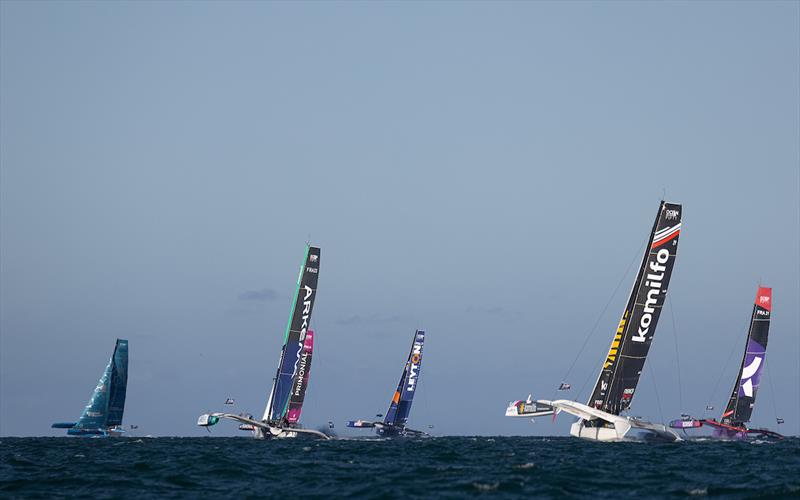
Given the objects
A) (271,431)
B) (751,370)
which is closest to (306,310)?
(271,431)

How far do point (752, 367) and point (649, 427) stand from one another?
30.4 metres

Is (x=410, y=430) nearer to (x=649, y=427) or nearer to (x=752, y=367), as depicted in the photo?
(x=752, y=367)

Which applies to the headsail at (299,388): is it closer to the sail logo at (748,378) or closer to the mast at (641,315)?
the mast at (641,315)

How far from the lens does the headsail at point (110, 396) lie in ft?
323

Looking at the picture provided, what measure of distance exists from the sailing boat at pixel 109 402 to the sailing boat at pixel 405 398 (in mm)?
22662

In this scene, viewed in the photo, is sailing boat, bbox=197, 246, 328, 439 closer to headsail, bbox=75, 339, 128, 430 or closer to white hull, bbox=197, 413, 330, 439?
white hull, bbox=197, 413, 330, 439

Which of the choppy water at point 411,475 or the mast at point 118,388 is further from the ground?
the mast at point 118,388

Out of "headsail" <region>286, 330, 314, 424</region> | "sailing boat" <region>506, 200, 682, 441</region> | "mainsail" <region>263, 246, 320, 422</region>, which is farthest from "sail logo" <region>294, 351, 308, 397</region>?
"sailing boat" <region>506, 200, 682, 441</region>

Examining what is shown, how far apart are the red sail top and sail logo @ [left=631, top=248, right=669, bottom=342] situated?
25.9 meters

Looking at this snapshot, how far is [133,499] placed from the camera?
29.8m

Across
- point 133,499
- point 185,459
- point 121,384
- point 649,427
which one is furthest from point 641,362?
point 121,384

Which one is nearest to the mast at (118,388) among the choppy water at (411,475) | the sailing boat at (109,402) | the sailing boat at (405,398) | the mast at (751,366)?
the sailing boat at (109,402)

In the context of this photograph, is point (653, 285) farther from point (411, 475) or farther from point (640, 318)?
point (411, 475)

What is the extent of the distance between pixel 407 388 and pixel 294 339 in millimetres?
23045
